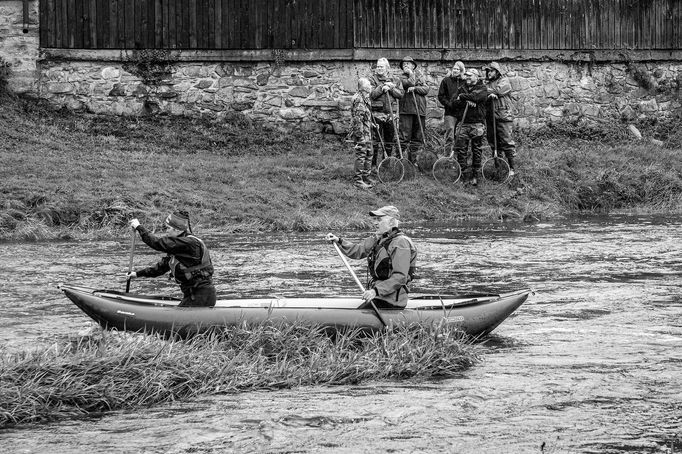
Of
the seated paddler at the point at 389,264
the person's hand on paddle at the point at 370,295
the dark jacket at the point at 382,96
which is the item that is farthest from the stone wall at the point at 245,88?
the person's hand on paddle at the point at 370,295

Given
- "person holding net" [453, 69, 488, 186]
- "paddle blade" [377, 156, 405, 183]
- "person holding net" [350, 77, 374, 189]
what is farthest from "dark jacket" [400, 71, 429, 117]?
"paddle blade" [377, 156, 405, 183]

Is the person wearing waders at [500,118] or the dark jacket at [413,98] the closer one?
the person wearing waders at [500,118]

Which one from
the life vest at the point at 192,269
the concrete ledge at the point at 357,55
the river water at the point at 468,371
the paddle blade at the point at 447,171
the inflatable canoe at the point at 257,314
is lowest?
the river water at the point at 468,371

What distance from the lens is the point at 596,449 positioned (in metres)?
8.18

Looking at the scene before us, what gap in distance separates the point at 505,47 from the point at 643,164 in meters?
3.99

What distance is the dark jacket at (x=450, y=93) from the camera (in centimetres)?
2231

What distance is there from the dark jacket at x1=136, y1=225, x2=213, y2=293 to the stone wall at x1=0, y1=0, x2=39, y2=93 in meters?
13.7

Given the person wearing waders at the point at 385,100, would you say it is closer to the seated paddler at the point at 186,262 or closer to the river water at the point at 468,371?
the river water at the point at 468,371

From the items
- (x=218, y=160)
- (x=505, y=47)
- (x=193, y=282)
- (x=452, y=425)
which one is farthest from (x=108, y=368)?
(x=505, y=47)

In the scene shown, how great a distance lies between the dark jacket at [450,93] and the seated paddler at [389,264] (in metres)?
11.3

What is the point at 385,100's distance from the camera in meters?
21.8

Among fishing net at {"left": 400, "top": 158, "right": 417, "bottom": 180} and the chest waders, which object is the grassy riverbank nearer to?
fishing net at {"left": 400, "top": 158, "right": 417, "bottom": 180}

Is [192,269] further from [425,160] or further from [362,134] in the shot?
[425,160]

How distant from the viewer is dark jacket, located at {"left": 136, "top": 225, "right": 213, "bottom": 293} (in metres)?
10.9
